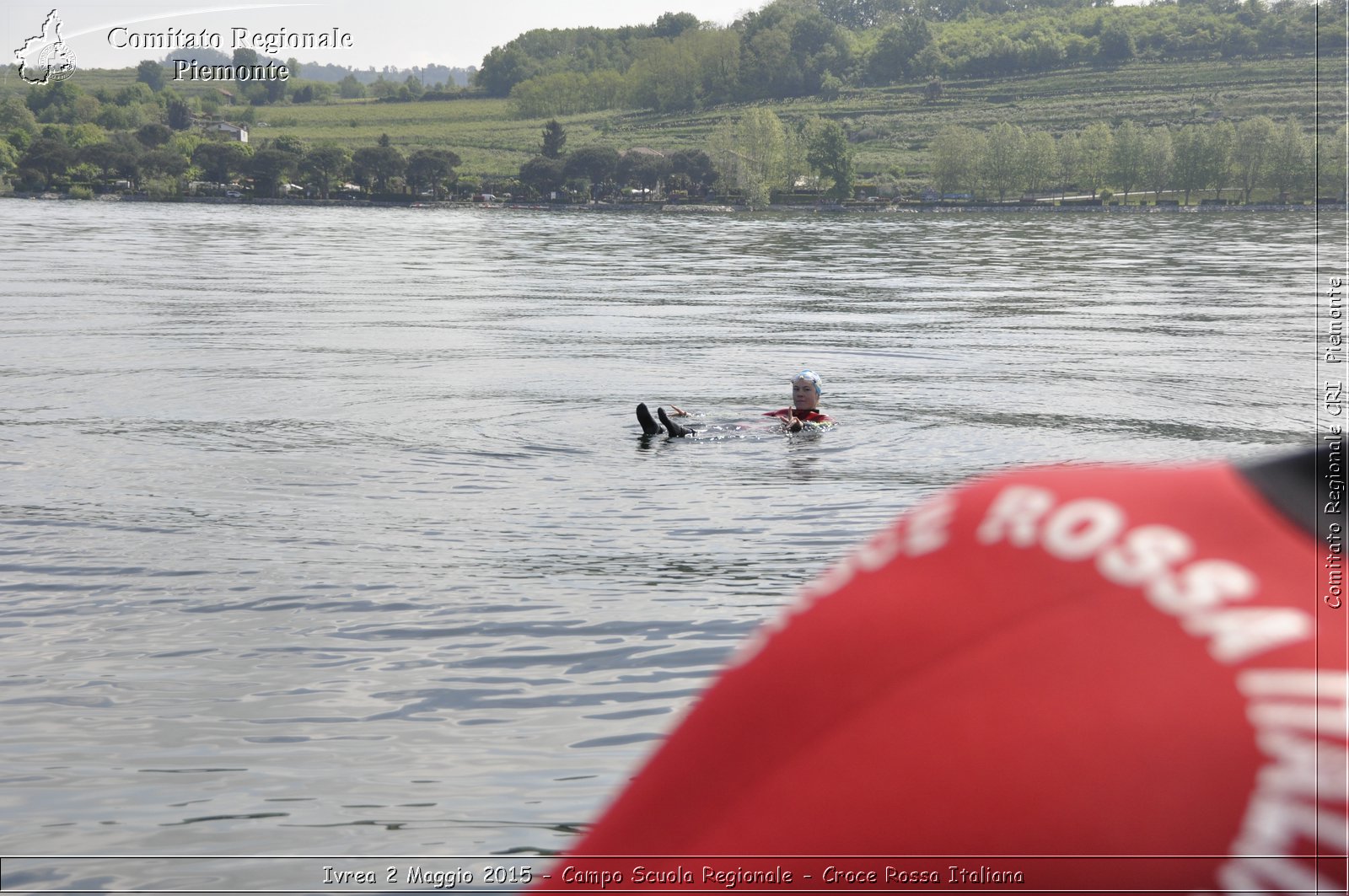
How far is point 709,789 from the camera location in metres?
0.79

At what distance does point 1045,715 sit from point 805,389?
572 inches

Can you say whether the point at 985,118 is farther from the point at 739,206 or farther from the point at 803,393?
the point at 803,393

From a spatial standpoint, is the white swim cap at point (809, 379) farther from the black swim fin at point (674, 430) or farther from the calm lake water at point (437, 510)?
the black swim fin at point (674, 430)

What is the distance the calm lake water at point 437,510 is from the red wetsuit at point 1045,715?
149mm

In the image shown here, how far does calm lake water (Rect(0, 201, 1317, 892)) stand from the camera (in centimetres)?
546

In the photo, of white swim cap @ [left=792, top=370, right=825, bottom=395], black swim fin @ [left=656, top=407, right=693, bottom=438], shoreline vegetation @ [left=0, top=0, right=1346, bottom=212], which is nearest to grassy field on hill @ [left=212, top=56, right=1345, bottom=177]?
shoreline vegetation @ [left=0, top=0, right=1346, bottom=212]

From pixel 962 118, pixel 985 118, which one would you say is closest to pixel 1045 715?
pixel 985 118

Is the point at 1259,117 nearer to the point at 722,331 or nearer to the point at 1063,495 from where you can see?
the point at 722,331

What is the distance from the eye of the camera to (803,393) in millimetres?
15180

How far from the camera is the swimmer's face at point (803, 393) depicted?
15164mm

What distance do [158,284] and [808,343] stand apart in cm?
2066

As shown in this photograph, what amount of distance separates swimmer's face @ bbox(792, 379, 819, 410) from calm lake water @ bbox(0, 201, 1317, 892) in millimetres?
594

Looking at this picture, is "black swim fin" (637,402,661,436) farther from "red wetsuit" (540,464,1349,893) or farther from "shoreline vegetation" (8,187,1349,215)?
"shoreline vegetation" (8,187,1349,215)

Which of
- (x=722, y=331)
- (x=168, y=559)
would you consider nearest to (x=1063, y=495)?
(x=168, y=559)
